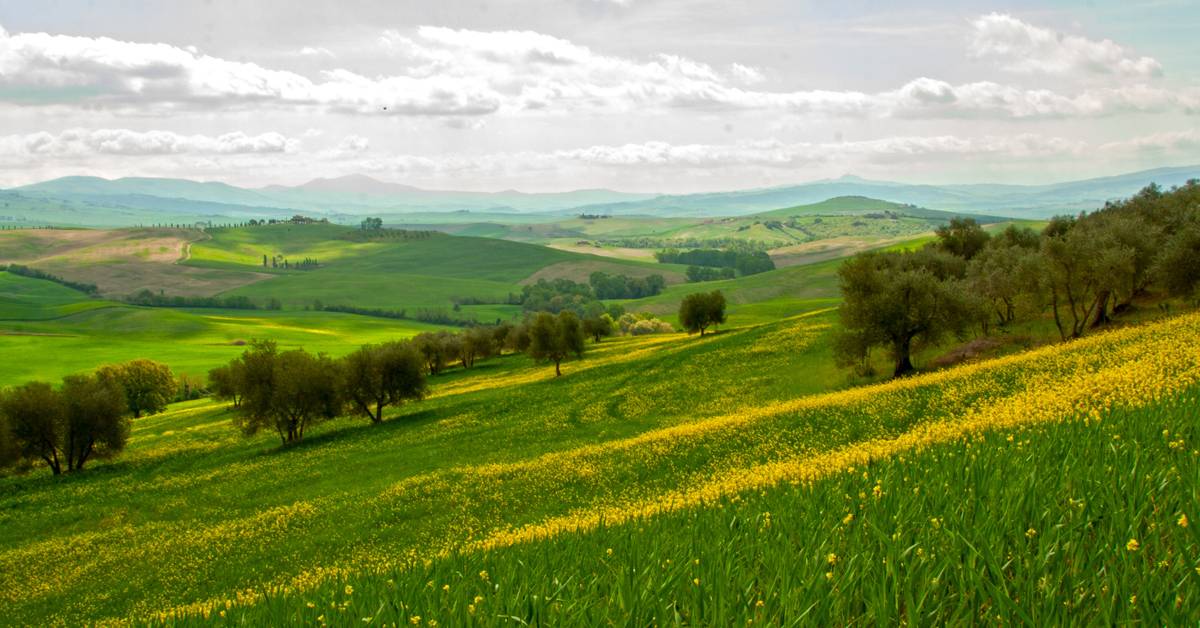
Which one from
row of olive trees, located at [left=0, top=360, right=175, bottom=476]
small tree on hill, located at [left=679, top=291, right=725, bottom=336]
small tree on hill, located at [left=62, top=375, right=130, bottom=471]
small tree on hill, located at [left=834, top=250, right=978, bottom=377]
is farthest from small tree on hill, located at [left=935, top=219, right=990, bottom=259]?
row of olive trees, located at [left=0, top=360, right=175, bottom=476]

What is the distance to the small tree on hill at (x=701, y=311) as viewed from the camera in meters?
110

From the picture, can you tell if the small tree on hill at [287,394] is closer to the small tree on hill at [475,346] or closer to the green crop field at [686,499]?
the green crop field at [686,499]

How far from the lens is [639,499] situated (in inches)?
1169

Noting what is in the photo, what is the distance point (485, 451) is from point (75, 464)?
2002 inches

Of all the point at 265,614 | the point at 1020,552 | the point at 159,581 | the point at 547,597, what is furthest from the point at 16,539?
the point at 1020,552

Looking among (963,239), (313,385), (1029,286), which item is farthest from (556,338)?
(1029,286)

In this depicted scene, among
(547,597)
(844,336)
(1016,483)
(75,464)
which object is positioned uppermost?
(1016,483)

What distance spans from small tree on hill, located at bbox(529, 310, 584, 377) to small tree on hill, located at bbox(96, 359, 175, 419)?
7415 cm

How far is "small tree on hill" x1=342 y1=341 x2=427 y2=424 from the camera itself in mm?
77938

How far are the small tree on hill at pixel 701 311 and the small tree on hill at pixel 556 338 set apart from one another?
1830cm

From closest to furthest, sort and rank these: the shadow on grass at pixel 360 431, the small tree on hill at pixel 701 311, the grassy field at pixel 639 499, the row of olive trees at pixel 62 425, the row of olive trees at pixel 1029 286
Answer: the grassy field at pixel 639 499
the row of olive trees at pixel 1029 286
the row of olive trees at pixel 62 425
the shadow on grass at pixel 360 431
the small tree on hill at pixel 701 311

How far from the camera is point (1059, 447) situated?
8297mm

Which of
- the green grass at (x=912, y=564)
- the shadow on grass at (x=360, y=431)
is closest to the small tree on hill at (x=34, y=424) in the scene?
the shadow on grass at (x=360, y=431)

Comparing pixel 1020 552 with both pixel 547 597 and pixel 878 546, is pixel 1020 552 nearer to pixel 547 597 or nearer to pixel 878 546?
pixel 878 546
